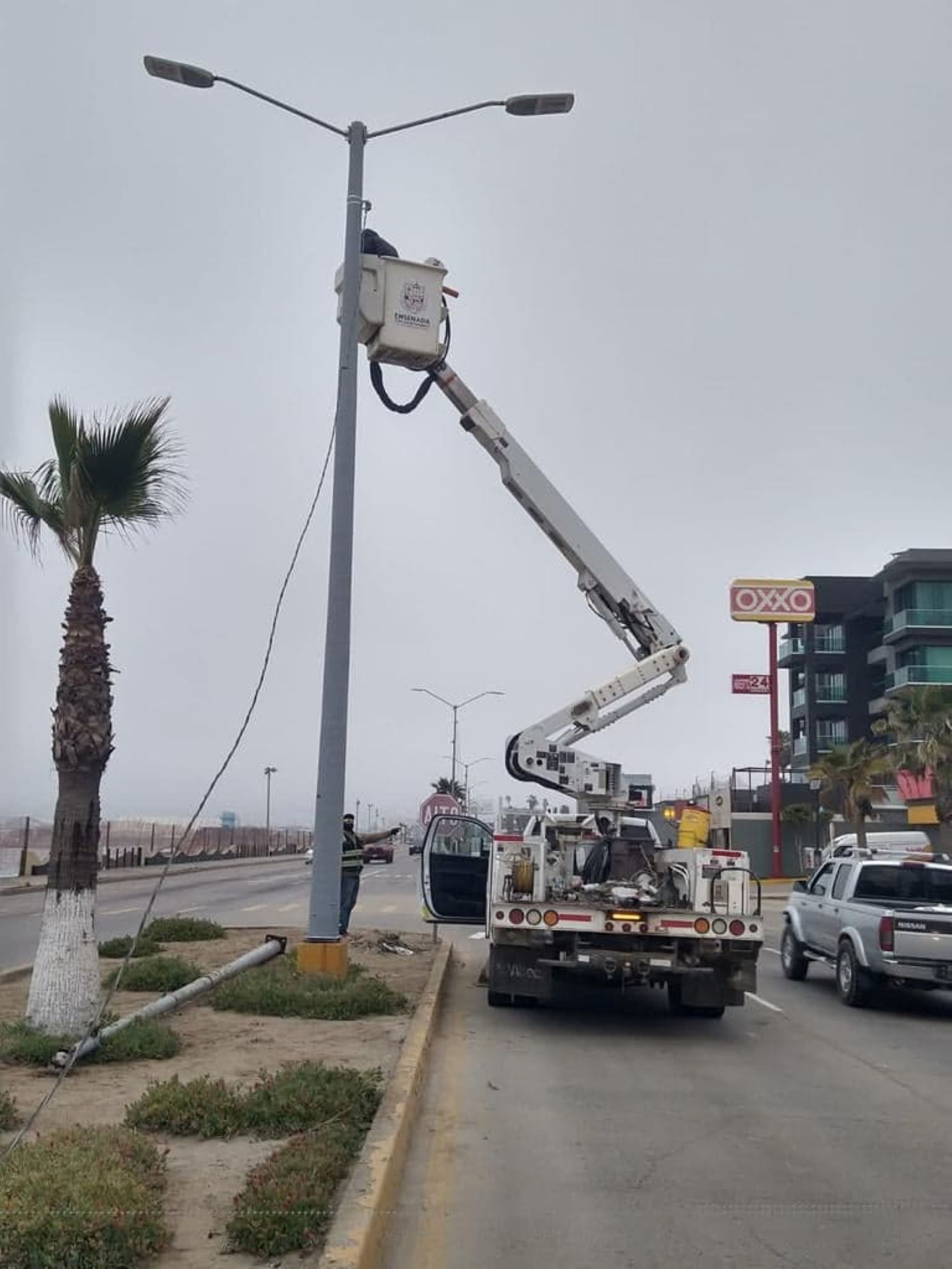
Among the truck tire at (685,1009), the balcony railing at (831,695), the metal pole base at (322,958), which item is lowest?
the truck tire at (685,1009)

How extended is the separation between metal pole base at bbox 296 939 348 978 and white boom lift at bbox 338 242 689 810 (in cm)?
325

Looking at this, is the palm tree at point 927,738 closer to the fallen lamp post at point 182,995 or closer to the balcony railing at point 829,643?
the fallen lamp post at point 182,995

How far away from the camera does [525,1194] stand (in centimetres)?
614

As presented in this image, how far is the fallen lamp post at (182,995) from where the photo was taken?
7.91 metres

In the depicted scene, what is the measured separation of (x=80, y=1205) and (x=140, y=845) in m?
57.0

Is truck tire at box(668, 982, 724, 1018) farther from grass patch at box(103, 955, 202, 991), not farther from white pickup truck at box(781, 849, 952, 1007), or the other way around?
grass patch at box(103, 955, 202, 991)

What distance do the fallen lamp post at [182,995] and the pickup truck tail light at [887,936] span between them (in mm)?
6560

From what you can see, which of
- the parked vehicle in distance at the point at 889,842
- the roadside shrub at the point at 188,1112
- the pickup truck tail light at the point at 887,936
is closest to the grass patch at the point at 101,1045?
the roadside shrub at the point at 188,1112

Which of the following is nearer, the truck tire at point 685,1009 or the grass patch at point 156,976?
the grass patch at point 156,976

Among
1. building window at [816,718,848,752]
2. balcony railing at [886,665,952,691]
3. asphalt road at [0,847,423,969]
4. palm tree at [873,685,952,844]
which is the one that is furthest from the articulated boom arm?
building window at [816,718,848,752]

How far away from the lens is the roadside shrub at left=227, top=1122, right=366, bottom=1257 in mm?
4891

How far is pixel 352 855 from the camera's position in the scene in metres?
15.8

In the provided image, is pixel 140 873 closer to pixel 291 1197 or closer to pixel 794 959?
pixel 794 959

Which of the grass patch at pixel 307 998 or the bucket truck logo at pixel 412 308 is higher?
the bucket truck logo at pixel 412 308
